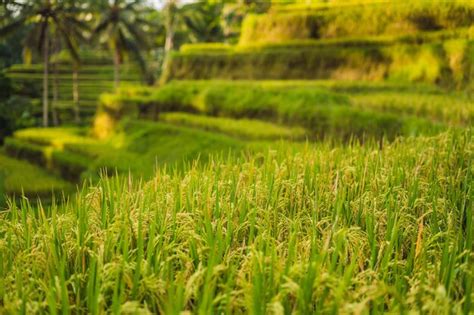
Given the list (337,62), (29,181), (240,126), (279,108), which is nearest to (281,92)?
(279,108)

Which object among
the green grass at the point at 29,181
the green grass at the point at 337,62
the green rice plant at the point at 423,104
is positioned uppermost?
the green grass at the point at 337,62

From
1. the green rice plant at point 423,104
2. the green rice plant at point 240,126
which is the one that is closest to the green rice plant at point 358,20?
the green rice plant at point 423,104

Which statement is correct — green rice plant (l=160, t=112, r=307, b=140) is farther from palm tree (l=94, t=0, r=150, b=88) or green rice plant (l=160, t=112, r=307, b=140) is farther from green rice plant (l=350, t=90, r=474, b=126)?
palm tree (l=94, t=0, r=150, b=88)

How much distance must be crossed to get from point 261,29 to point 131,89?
16.5 feet

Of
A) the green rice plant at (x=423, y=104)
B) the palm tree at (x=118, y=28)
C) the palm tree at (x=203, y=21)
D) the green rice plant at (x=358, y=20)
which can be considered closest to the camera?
the green rice plant at (x=423, y=104)

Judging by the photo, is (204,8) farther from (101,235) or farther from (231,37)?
(101,235)

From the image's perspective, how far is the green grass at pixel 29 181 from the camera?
39.7 feet

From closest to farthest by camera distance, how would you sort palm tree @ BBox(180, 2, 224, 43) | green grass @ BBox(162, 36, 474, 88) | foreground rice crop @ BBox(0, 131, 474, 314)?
foreground rice crop @ BBox(0, 131, 474, 314)
green grass @ BBox(162, 36, 474, 88)
palm tree @ BBox(180, 2, 224, 43)

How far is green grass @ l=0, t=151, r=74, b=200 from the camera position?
12094 mm

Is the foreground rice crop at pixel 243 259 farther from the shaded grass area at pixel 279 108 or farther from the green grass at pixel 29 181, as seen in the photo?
the green grass at pixel 29 181

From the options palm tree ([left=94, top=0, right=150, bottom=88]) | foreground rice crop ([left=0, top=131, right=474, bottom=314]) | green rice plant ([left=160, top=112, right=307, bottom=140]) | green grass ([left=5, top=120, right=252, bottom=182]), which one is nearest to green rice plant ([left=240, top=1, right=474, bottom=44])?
green rice plant ([left=160, top=112, right=307, bottom=140])

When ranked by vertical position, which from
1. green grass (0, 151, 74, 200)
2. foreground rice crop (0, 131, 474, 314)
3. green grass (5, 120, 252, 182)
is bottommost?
green grass (0, 151, 74, 200)

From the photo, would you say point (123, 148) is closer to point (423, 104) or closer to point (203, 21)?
point (423, 104)

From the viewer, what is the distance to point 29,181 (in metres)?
12.8
